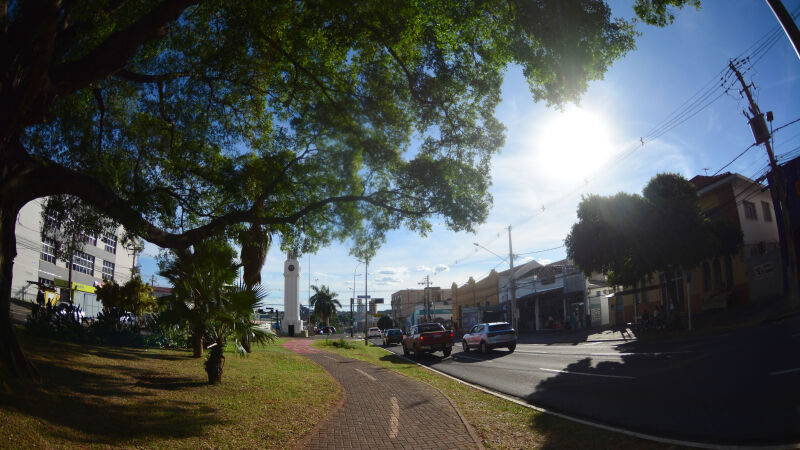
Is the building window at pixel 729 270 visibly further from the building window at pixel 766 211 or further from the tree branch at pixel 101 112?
the tree branch at pixel 101 112

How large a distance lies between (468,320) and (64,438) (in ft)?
194

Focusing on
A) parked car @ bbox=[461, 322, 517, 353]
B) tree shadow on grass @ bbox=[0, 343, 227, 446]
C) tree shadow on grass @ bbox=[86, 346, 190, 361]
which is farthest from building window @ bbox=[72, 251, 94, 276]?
parked car @ bbox=[461, 322, 517, 353]

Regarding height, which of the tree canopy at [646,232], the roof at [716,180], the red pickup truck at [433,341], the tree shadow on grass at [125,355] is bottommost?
the red pickup truck at [433,341]

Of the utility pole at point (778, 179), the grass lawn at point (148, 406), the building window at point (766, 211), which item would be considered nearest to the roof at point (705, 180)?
the building window at point (766, 211)

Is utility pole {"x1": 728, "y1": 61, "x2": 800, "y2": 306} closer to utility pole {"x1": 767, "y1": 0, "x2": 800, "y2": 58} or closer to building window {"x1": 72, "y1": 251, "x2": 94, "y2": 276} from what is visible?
utility pole {"x1": 767, "y1": 0, "x2": 800, "y2": 58}

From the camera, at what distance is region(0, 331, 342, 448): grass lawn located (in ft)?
16.8

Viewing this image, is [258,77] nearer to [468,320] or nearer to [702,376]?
[702,376]

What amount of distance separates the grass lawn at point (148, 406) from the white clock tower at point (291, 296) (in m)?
48.7

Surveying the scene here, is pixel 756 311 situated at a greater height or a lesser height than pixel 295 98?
lesser

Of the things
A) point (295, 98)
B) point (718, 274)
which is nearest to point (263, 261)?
point (295, 98)

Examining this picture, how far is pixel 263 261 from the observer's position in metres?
21.3

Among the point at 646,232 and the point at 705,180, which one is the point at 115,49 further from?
the point at 705,180

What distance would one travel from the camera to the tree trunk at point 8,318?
21.5ft

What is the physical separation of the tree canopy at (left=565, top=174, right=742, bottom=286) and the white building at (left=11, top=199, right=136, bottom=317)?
32.1 metres
